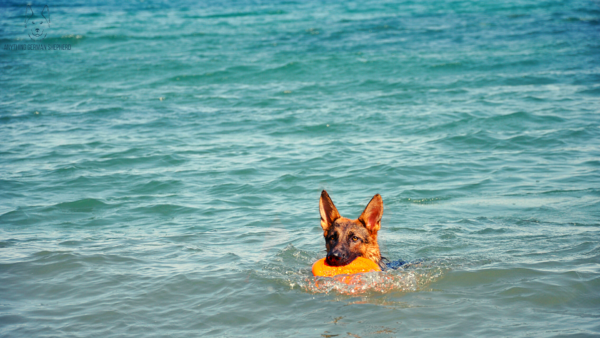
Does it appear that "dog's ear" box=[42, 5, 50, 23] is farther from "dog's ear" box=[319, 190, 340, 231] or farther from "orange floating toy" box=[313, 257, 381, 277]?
"orange floating toy" box=[313, 257, 381, 277]

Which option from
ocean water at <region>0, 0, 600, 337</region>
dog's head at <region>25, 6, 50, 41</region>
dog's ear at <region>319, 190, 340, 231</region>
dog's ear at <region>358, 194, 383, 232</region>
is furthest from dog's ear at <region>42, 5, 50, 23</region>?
dog's ear at <region>358, 194, 383, 232</region>

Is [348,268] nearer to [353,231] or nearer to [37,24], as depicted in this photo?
[353,231]

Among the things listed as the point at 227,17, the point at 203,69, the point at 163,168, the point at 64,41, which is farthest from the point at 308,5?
the point at 163,168

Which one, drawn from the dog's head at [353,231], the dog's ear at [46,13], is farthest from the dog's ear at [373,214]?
the dog's ear at [46,13]

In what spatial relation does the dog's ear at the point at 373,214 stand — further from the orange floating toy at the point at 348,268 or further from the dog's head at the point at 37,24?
the dog's head at the point at 37,24

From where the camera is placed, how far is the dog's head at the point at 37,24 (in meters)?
31.7

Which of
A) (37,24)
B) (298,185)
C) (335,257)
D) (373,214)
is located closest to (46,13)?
(37,24)

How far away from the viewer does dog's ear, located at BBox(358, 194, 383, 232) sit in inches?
267

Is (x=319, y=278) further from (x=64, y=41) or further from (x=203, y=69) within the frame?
(x=64, y=41)

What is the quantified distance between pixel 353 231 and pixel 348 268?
52 centimetres

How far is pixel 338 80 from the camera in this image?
2028 centimetres

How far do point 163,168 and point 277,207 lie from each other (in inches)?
133

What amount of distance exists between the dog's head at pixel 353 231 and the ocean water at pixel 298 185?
394mm

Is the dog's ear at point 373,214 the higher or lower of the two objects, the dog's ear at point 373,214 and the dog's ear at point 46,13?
the lower
